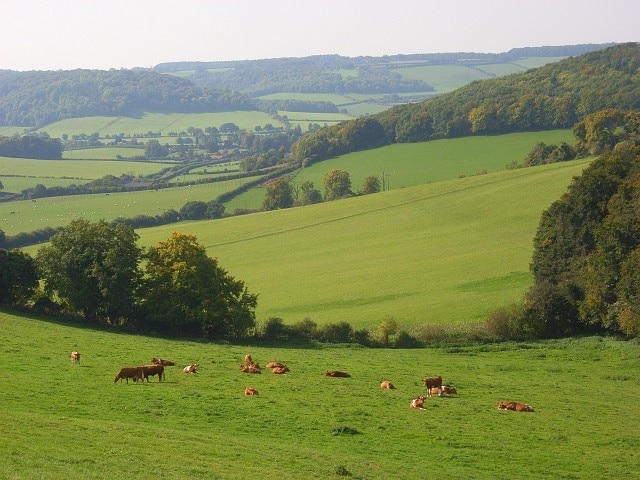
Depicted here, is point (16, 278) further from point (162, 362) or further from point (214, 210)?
point (214, 210)

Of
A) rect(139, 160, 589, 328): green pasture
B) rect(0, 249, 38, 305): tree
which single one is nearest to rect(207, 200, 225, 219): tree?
rect(139, 160, 589, 328): green pasture

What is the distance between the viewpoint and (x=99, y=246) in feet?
168

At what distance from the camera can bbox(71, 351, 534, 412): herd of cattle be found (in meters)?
31.8

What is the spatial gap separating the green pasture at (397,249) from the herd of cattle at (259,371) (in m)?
19.3

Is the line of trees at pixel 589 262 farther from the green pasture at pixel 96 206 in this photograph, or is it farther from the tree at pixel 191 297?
the green pasture at pixel 96 206

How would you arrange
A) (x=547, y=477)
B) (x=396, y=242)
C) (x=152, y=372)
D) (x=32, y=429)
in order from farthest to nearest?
1. (x=396, y=242)
2. (x=152, y=372)
3. (x=547, y=477)
4. (x=32, y=429)

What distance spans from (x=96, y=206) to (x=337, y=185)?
114ft

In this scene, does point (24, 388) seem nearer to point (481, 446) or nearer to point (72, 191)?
point (481, 446)

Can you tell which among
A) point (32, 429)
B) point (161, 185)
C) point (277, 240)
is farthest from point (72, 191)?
point (32, 429)

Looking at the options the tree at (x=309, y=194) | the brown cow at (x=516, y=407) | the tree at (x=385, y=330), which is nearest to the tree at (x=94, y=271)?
the tree at (x=385, y=330)

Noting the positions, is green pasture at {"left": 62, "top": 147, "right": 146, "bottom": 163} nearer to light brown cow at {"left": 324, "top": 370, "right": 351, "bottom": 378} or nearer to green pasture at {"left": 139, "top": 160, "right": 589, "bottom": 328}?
green pasture at {"left": 139, "top": 160, "right": 589, "bottom": 328}

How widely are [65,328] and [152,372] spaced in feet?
48.7

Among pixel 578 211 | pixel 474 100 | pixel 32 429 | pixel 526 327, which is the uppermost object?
pixel 474 100

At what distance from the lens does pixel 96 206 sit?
4719 inches
